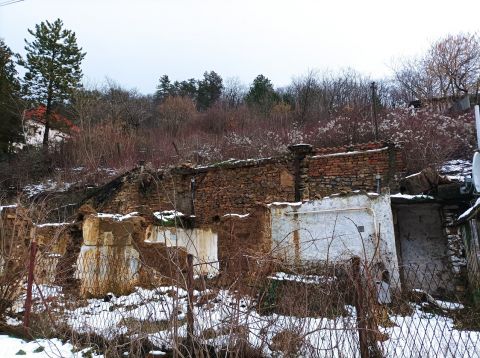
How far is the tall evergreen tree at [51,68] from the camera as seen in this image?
80.5 ft

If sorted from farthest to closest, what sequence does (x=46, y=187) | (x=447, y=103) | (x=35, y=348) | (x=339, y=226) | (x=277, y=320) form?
(x=46, y=187), (x=447, y=103), (x=339, y=226), (x=35, y=348), (x=277, y=320)

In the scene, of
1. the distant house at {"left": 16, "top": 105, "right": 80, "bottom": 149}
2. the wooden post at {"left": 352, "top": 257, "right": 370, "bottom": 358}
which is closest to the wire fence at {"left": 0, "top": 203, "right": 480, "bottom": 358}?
the wooden post at {"left": 352, "top": 257, "right": 370, "bottom": 358}

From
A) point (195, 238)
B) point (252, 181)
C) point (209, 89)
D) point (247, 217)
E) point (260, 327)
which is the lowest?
point (260, 327)

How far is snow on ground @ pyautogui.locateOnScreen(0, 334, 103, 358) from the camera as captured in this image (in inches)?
187

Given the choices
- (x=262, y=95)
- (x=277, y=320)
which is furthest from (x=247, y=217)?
(x=262, y=95)

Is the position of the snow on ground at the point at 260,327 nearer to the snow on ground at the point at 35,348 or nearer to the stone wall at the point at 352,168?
the snow on ground at the point at 35,348

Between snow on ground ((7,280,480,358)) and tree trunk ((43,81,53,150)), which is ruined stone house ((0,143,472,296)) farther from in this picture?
tree trunk ((43,81,53,150))

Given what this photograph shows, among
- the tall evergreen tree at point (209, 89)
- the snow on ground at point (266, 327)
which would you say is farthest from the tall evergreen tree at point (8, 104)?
the snow on ground at point (266, 327)

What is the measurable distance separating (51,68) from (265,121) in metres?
14.2

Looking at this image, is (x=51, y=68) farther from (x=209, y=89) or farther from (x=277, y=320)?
(x=277, y=320)

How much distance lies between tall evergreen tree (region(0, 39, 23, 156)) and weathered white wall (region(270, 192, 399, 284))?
21545 mm

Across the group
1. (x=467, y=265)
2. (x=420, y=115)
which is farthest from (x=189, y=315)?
(x=420, y=115)

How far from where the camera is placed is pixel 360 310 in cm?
350

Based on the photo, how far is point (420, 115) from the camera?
54.0 ft
